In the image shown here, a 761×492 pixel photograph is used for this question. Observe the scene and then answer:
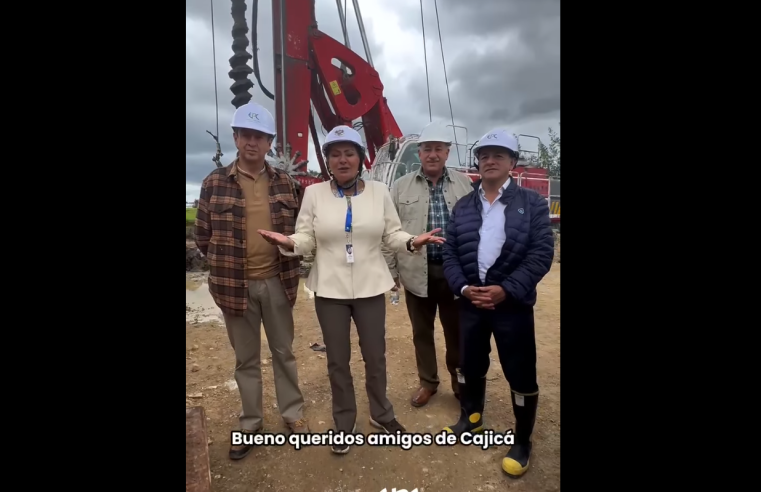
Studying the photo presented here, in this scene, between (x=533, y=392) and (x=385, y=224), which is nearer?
(x=533, y=392)

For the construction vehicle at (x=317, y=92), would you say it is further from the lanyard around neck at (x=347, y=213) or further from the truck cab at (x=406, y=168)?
the lanyard around neck at (x=347, y=213)

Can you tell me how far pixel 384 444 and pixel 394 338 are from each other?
6.63 feet

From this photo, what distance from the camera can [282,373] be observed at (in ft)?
8.18

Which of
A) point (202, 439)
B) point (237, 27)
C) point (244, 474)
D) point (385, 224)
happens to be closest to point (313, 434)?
point (244, 474)

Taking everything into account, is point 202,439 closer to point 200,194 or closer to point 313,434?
point 313,434

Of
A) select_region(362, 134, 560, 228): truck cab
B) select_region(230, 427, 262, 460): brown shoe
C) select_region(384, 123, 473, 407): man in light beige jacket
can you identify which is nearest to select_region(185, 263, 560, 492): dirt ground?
select_region(230, 427, 262, 460): brown shoe

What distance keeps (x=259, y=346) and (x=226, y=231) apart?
32.5 inches

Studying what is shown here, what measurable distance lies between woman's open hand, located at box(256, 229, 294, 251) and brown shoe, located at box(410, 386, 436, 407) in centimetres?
173

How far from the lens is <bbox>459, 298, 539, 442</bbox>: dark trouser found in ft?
6.73

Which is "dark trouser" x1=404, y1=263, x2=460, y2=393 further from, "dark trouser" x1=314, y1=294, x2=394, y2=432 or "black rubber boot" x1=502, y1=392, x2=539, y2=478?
"black rubber boot" x1=502, y1=392, x2=539, y2=478

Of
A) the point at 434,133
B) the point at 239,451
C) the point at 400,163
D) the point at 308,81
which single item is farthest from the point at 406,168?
the point at 239,451

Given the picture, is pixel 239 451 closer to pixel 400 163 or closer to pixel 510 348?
pixel 510 348

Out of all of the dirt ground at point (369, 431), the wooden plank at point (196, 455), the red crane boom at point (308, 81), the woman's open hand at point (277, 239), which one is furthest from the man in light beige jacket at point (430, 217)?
the red crane boom at point (308, 81)

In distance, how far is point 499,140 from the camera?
2049 millimetres
